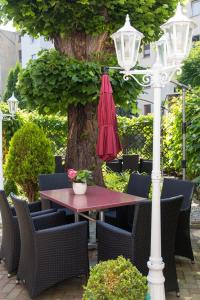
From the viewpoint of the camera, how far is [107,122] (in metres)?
4.48

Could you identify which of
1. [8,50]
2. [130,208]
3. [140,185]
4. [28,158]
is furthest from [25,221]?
[8,50]

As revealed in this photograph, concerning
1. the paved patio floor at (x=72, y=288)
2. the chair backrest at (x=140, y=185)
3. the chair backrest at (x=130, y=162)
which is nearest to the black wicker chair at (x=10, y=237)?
the paved patio floor at (x=72, y=288)

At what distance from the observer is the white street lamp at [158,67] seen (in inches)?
112

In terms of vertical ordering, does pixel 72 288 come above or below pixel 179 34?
below

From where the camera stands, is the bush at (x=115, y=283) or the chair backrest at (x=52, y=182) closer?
the bush at (x=115, y=283)

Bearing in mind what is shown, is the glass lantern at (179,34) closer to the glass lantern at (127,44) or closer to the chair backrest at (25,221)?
the glass lantern at (127,44)

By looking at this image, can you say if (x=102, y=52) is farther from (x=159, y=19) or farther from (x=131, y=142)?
(x=131, y=142)

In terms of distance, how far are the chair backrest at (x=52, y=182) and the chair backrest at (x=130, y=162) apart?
4468 millimetres

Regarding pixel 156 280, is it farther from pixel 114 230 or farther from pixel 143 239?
pixel 114 230

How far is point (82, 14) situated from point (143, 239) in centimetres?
399

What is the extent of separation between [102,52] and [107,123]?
2.32 metres

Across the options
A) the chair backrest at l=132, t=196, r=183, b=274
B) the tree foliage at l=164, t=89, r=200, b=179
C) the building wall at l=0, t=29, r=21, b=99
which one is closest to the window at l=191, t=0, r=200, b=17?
the tree foliage at l=164, t=89, r=200, b=179

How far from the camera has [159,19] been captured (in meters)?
6.12

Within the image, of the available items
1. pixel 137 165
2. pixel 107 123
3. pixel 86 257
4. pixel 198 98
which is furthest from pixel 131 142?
pixel 86 257
